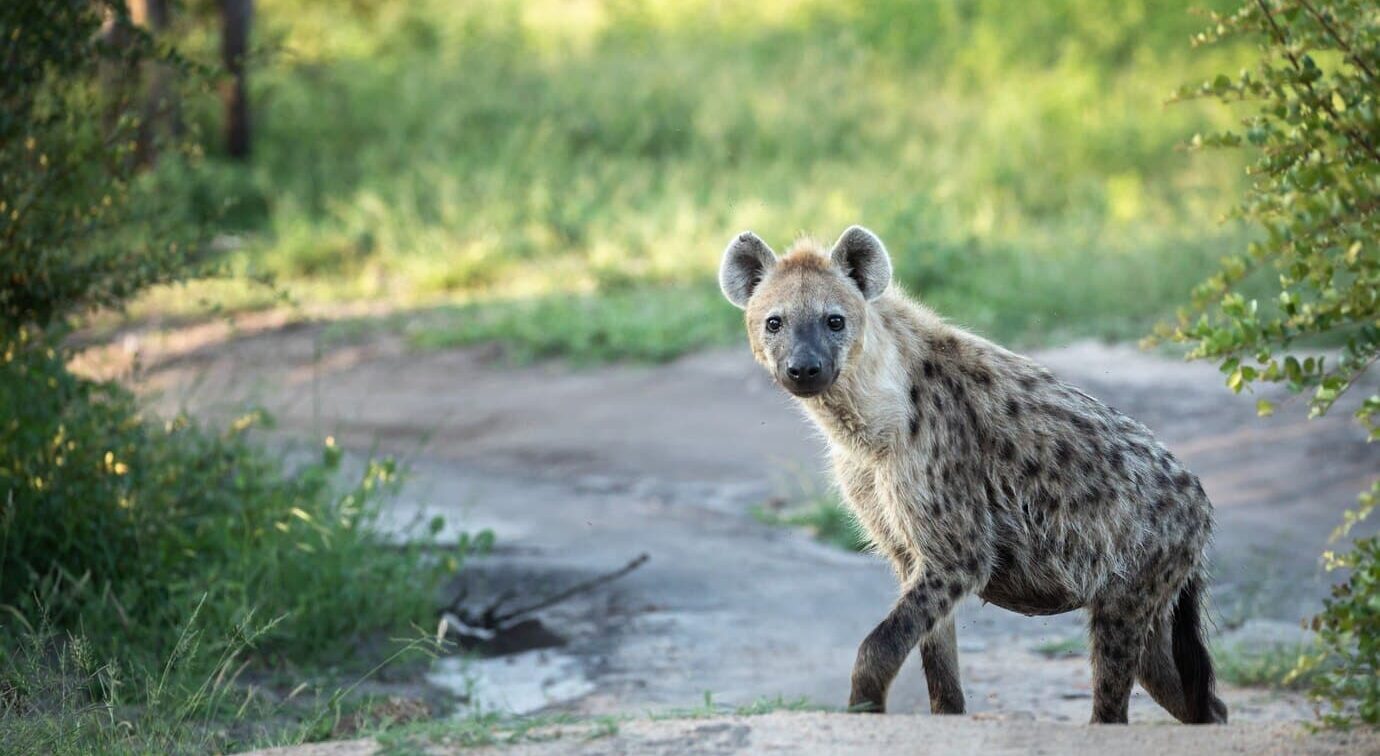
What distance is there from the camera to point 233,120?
1329 centimetres

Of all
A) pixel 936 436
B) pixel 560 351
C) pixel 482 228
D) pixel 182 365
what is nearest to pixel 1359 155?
pixel 936 436

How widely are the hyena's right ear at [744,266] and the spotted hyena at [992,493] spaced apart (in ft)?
0.59

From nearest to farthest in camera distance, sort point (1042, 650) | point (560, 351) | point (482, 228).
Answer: point (1042, 650) → point (560, 351) → point (482, 228)

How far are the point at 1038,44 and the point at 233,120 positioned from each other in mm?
6729

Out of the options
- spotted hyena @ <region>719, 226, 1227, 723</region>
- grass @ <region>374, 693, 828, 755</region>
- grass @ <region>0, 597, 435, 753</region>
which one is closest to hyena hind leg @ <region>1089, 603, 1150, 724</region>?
spotted hyena @ <region>719, 226, 1227, 723</region>

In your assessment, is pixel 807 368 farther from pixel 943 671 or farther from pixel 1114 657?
pixel 1114 657

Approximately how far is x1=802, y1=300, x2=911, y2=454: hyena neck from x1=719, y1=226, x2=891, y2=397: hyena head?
0.03 metres

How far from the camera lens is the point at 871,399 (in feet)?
12.3

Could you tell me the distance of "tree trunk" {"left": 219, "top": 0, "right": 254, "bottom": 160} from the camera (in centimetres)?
1270

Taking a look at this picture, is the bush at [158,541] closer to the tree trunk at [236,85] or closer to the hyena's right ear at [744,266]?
the hyena's right ear at [744,266]

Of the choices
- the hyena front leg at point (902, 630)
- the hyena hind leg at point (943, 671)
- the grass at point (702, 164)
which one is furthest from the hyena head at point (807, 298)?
the grass at point (702, 164)

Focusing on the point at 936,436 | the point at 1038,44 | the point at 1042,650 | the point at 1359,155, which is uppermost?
the point at 1038,44

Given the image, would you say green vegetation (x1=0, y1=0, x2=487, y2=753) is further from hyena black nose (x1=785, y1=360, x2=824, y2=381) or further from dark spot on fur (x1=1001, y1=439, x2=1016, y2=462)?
dark spot on fur (x1=1001, y1=439, x2=1016, y2=462)

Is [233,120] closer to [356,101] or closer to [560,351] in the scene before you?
[356,101]
